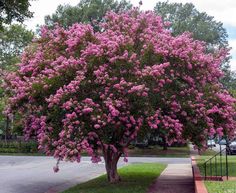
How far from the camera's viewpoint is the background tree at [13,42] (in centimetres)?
5303

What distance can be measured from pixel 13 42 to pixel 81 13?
8.64 m

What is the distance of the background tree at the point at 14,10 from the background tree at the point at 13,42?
42.1 metres

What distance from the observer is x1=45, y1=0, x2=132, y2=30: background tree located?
1997 inches

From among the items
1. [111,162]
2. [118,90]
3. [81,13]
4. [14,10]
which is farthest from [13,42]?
[14,10]

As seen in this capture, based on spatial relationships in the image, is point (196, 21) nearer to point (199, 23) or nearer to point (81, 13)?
point (199, 23)

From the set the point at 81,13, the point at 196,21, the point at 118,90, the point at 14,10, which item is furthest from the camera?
the point at 196,21

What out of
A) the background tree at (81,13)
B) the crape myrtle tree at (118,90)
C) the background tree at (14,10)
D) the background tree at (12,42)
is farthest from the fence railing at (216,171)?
the background tree at (12,42)

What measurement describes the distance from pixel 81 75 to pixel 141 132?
252 cm

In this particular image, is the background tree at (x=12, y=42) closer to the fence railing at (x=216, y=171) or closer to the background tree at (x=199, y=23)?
the background tree at (x=199, y=23)

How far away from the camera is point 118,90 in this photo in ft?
45.9

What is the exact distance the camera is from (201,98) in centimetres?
1545

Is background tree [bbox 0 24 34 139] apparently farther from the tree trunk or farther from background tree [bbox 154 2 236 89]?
the tree trunk

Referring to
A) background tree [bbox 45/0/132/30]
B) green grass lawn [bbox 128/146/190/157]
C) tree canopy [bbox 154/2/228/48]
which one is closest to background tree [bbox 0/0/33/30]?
green grass lawn [bbox 128/146/190/157]

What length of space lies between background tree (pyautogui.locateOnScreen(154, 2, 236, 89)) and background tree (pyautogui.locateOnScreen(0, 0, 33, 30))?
4188 centimetres
